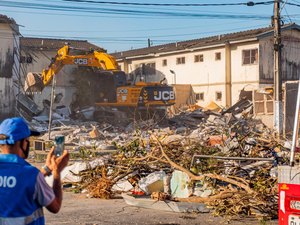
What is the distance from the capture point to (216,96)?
133 ft

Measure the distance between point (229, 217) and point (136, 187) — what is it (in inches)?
105

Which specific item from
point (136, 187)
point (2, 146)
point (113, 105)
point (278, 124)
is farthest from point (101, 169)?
point (113, 105)

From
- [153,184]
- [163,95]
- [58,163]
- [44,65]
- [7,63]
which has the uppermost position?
[44,65]

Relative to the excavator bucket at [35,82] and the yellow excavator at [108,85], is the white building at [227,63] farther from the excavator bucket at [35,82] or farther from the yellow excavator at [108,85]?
the excavator bucket at [35,82]

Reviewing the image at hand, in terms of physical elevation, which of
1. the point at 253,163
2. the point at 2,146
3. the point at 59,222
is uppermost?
the point at 2,146

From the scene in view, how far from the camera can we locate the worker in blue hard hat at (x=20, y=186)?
3.83 m

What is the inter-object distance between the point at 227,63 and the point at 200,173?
29.7 meters

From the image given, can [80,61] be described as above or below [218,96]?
above

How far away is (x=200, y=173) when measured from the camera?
10570 mm

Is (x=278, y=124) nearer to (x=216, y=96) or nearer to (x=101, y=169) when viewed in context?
(x=101, y=169)

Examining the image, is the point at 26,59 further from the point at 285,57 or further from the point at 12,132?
the point at 12,132

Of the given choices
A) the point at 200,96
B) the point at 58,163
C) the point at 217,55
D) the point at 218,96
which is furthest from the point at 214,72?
the point at 58,163

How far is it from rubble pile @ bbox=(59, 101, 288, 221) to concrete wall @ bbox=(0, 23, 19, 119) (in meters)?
22.8

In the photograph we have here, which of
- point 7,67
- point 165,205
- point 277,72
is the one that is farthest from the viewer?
point 7,67
